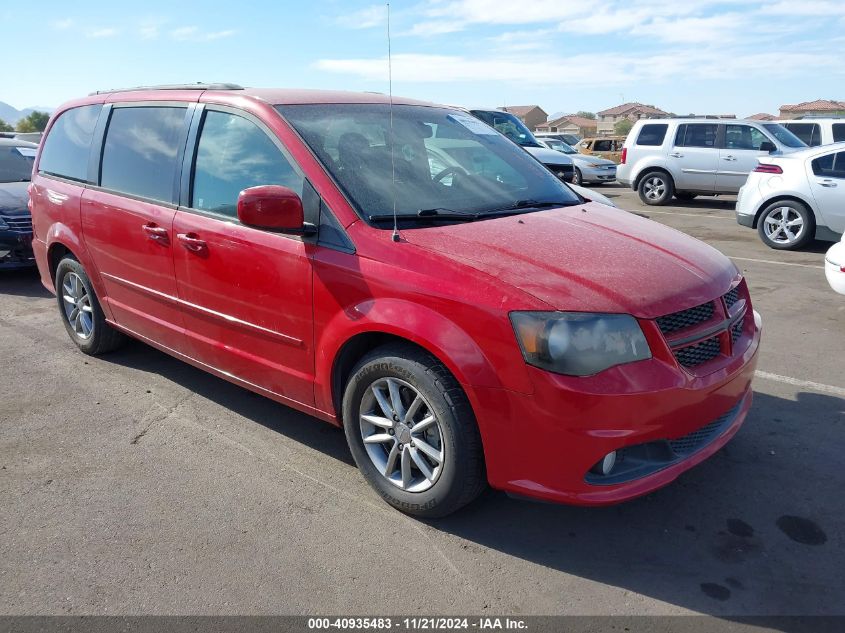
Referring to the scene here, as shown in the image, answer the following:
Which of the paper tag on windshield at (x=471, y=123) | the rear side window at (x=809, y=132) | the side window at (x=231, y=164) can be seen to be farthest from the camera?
the rear side window at (x=809, y=132)

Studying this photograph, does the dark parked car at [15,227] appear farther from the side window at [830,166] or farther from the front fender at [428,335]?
the side window at [830,166]

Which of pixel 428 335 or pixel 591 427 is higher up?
pixel 428 335

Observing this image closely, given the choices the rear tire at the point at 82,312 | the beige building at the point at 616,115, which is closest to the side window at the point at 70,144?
the rear tire at the point at 82,312

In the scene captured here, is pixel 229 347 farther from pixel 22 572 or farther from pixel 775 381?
pixel 775 381

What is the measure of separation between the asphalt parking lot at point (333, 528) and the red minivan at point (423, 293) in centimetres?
32

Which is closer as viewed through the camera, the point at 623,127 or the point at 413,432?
the point at 413,432

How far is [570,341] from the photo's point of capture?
8.59ft

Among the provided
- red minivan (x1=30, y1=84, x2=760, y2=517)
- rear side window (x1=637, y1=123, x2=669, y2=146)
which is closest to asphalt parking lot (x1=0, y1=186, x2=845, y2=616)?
red minivan (x1=30, y1=84, x2=760, y2=517)

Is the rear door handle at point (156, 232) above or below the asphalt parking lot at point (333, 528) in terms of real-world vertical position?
above

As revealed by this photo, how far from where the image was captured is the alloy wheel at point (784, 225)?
9578 millimetres

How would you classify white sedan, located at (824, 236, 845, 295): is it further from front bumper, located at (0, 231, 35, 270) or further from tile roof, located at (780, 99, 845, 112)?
tile roof, located at (780, 99, 845, 112)

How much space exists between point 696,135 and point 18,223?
12.3 metres

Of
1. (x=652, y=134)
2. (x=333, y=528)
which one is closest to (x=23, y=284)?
(x=333, y=528)

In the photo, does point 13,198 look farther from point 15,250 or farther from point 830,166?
point 830,166
